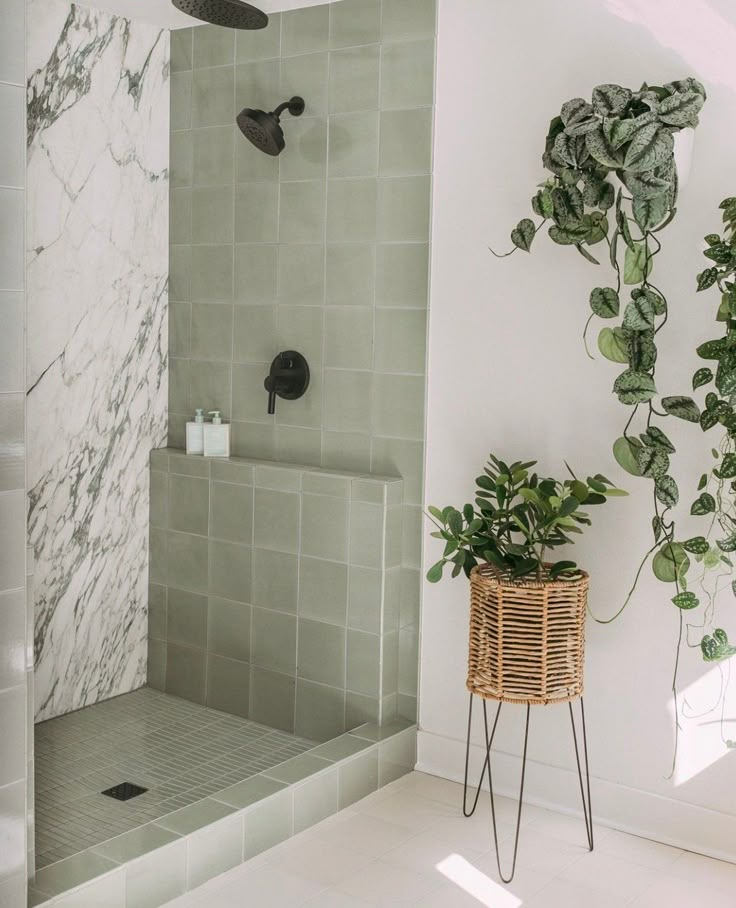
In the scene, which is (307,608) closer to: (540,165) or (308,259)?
(308,259)

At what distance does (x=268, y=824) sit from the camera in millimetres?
2508

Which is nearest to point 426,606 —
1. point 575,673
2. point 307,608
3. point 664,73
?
point 307,608

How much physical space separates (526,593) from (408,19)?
1.63 meters

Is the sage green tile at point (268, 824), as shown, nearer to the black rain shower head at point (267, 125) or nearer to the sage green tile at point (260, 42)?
the black rain shower head at point (267, 125)

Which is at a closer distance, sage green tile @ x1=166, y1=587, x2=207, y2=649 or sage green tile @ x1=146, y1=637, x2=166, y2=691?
sage green tile @ x1=166, y1=587, x2=207, y2=649

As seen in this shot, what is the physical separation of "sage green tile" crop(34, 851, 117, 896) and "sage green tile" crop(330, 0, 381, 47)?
226cm

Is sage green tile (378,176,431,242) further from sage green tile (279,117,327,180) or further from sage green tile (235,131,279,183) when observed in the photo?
sage green tile (235,131,279,183)

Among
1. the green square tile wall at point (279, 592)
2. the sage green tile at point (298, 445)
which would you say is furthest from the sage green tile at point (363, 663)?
the sage green tile at point (298, 445)

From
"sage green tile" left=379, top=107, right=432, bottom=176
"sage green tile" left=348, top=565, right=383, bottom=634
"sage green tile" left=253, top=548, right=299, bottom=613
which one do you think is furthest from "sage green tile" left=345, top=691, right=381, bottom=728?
"sage green tile" left=379, top=107, right=432, bottom=176

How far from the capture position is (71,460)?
122 inches

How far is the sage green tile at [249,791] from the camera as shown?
248 cm

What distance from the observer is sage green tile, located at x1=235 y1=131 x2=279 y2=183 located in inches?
122

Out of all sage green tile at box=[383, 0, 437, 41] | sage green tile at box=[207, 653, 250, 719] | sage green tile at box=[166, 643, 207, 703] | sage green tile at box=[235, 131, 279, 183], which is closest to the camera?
sage green tile at box=[383, 0, 437, 41]

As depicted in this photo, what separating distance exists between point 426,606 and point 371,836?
0.67 m
